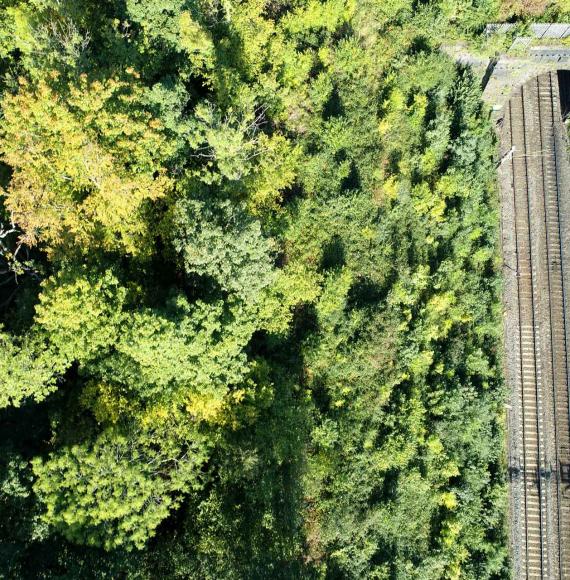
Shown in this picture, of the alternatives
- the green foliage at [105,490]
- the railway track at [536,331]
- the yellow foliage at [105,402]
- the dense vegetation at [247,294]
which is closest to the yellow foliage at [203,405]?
the dense vegetation at [247,294]

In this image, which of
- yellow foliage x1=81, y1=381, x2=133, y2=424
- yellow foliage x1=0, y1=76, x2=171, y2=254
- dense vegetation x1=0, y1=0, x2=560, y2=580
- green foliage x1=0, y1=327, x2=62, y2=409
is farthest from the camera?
yellow foliage x1=81, y1=381, x2=133, y2=424

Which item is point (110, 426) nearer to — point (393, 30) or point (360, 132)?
point (360, 132)

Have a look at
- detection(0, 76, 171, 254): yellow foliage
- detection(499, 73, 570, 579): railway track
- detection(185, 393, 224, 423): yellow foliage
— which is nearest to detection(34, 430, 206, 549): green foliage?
detection(185, 393, 224, 423): yellow foliage

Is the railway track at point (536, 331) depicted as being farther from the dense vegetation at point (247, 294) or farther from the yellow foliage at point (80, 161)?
the yellow foliage at point (80, 161)

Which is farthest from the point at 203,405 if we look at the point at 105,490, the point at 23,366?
the point at 23,366

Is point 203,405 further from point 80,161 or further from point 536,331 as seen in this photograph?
point 536,331

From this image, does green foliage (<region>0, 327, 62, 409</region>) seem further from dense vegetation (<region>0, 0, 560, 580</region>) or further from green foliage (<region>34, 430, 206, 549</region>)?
green foliage (<region>34, 430, 206, 549</region>)

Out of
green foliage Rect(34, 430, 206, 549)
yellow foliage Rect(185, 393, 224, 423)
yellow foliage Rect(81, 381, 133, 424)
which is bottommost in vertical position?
green foliage Rect(34, 430, 206, 549)
